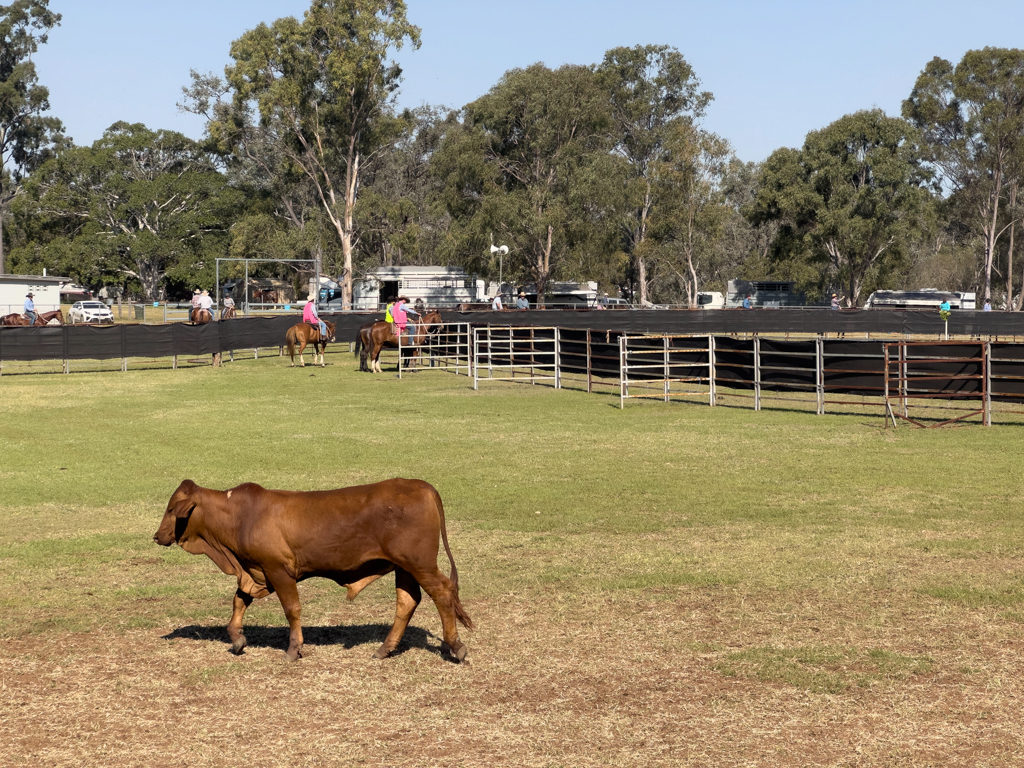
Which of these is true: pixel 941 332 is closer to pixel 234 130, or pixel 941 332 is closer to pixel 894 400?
pixel 894 400

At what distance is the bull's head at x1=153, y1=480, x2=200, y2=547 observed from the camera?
6.79 metres

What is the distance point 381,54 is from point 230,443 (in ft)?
169

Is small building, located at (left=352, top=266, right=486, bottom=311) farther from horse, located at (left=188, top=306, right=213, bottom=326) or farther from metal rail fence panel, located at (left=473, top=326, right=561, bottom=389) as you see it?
metal rail fence panel, located at (left=473, top=326, right=561, bottom=389)

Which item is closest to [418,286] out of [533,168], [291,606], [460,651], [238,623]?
[533,168]

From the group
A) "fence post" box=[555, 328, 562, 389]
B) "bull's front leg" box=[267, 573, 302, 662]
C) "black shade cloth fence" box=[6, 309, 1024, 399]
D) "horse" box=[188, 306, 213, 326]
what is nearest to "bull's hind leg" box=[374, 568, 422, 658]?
"bull's front leg" box=[267, 573, 302, 662]

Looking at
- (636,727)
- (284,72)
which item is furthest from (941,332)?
(636,727)

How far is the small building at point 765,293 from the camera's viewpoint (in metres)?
79.6

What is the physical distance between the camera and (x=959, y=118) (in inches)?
2940

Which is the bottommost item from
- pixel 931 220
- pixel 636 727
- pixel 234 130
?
pixel 636 727

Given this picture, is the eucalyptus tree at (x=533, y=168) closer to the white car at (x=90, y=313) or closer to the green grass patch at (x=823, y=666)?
the white car at (x=90, y=313)

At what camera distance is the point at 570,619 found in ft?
25.5

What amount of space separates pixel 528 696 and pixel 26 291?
60.7 meters

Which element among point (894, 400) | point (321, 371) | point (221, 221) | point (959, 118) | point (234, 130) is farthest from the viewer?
point (221, 221)

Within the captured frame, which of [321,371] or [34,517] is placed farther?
[321,371]
